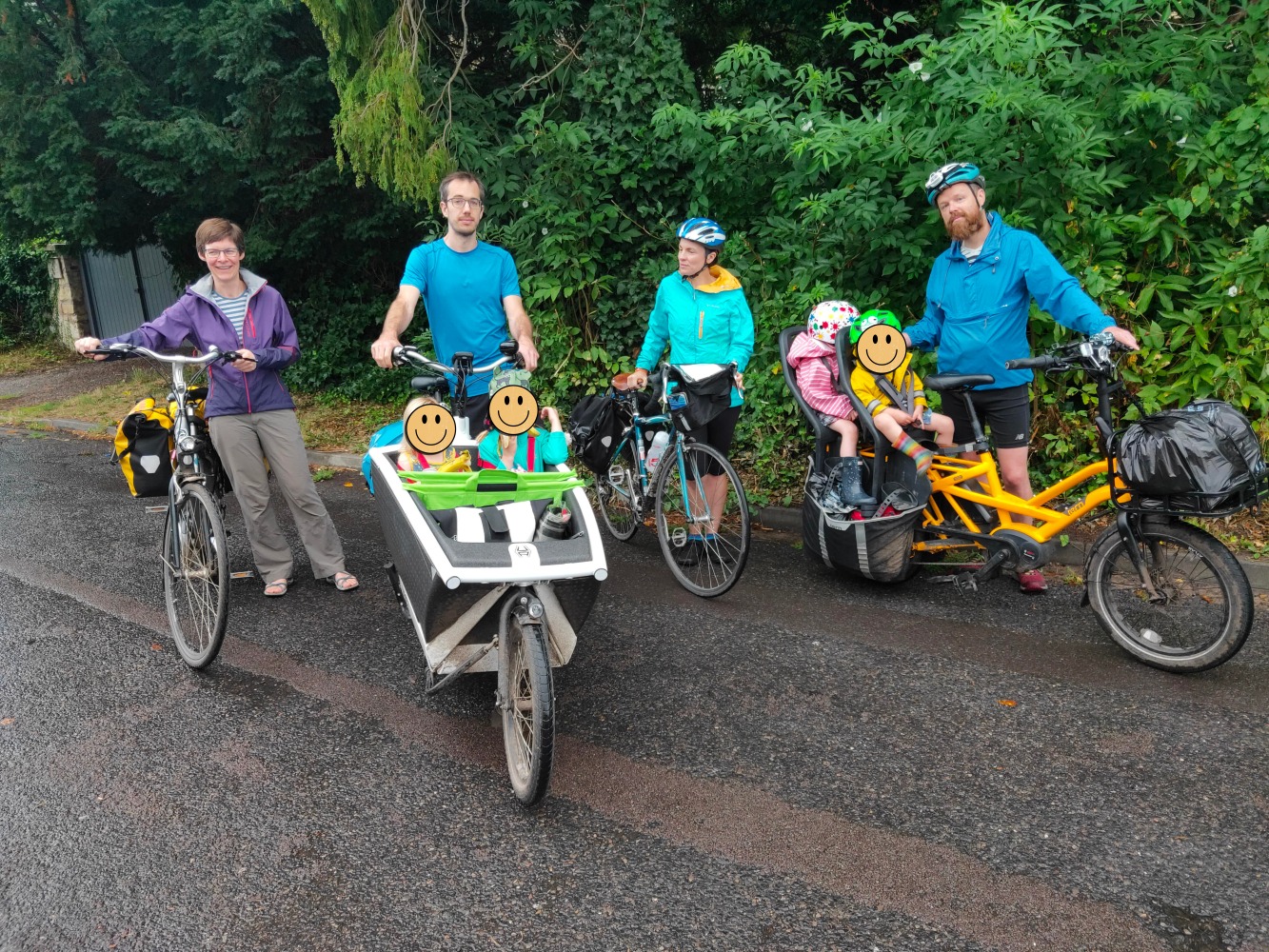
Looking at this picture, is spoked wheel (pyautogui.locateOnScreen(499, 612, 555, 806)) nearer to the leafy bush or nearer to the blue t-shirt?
the blue t-shirt

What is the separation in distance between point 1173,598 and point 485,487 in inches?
111

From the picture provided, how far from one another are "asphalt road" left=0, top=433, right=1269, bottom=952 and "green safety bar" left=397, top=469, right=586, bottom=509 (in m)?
0.95

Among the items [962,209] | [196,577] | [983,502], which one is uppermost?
[962,209]

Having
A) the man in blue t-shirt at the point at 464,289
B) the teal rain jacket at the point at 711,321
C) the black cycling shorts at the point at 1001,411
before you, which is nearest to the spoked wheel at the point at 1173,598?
the black cycling shorts at the point at 1001,411

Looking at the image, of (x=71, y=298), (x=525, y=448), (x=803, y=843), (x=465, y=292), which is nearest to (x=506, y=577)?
(x=525, y=448)

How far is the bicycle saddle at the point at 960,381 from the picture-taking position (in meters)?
4.62

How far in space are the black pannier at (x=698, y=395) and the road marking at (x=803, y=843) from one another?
7.22 ft

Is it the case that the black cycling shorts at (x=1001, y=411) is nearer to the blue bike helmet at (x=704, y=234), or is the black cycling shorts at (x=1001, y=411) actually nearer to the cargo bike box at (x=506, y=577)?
the blue bike helmet at (x=704, y=234)

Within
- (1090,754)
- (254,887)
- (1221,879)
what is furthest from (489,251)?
(1221,879)

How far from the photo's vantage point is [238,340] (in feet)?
16.3

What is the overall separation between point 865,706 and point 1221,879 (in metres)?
1.36

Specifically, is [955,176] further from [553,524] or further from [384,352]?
[384,352]

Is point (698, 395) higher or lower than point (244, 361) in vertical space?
lower

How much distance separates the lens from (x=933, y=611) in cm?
485
